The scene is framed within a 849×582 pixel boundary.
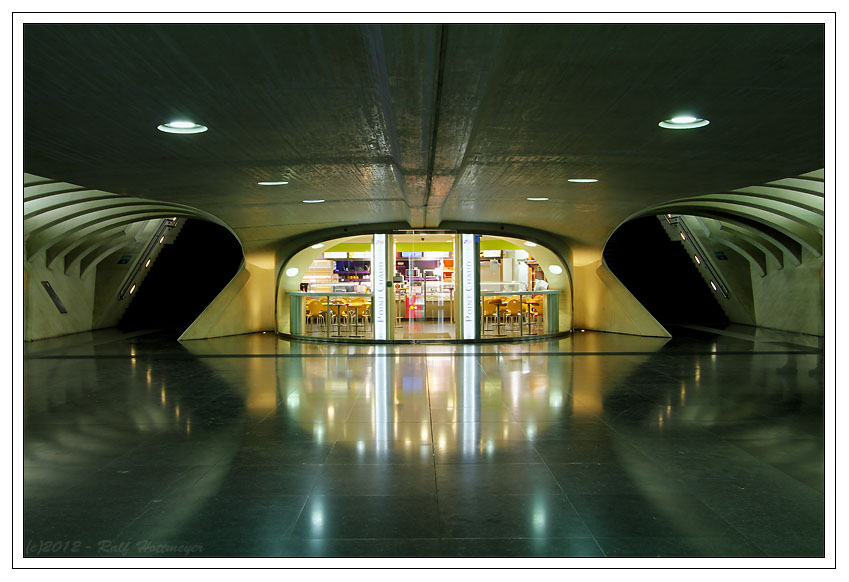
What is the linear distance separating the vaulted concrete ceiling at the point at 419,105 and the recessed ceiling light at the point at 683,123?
15cm

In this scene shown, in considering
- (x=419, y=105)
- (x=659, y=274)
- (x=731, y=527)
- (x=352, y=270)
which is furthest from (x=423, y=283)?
(x=731, y=527)

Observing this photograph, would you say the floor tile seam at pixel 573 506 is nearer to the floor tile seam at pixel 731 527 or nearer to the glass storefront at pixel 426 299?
the floor tile seam at pixel 731 527

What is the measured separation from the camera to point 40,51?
423cm

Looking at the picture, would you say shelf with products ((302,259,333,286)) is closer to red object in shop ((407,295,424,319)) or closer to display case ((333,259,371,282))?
display case ((333,259,371,282))

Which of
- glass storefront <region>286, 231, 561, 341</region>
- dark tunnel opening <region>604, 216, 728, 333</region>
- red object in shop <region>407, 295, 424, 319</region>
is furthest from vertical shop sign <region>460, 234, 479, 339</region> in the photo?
dark tunnel opening <region>604, 216, 728, 333</region>

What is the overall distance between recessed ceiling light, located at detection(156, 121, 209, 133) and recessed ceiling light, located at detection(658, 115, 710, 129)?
4.94m

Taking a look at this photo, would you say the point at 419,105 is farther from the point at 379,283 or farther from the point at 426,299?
the point at 426,299

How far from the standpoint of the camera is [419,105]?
554cm

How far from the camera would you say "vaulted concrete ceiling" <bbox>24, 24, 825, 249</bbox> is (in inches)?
165

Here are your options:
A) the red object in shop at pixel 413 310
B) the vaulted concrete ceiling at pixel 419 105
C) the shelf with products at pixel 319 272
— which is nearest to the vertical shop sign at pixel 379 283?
the red object in shop at pixel 413 310

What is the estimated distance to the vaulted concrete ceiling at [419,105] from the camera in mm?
4188

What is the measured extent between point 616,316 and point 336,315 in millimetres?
8282

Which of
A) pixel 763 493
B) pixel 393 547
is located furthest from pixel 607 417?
pixel 393 547

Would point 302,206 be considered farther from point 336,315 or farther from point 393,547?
point 393,547
